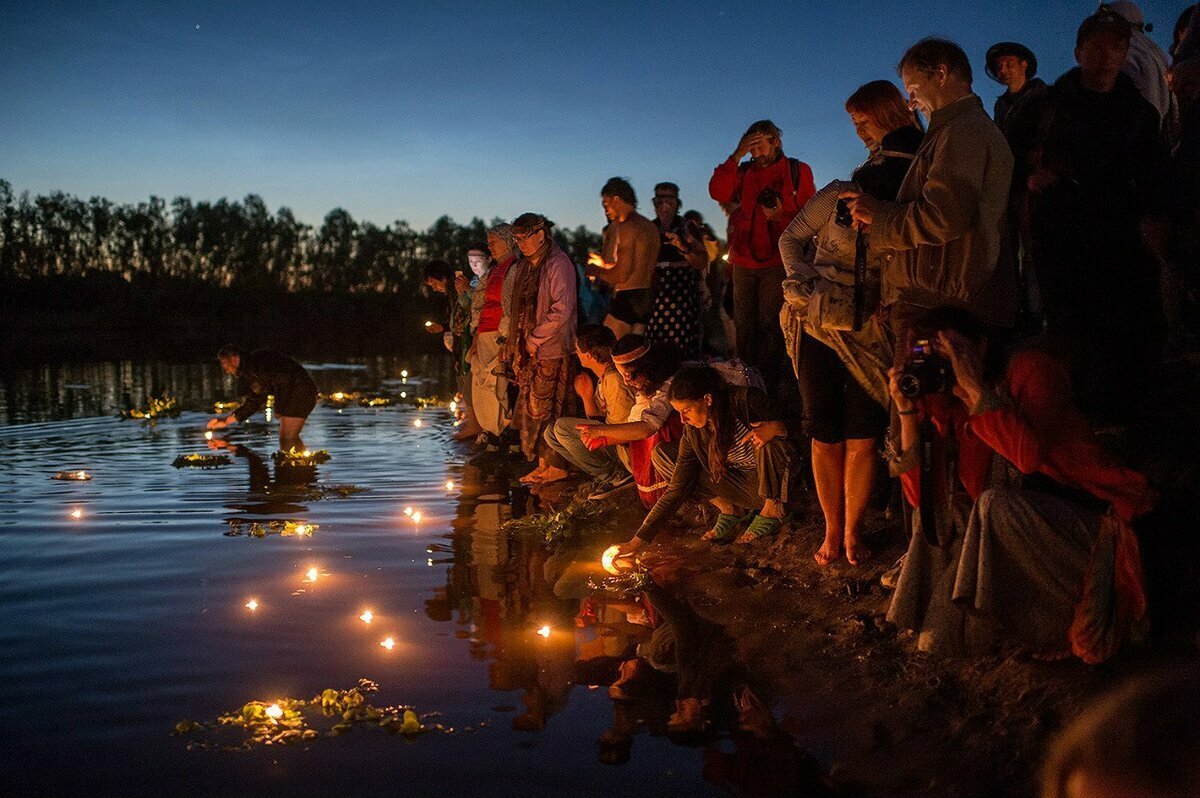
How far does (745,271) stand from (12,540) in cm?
554

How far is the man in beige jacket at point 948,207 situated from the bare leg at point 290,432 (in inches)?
322

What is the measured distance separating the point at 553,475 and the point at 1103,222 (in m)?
5.40

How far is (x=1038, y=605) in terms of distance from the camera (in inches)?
148

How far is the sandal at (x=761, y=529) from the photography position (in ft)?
21.2

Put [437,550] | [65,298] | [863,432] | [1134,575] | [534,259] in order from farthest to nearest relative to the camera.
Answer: [65,298], [534,259], [437,550], [863,432], [1134,575]

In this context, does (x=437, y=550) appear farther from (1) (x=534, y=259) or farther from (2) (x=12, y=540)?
(1) (x=534, y=259)

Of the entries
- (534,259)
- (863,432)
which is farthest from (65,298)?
(863,432)

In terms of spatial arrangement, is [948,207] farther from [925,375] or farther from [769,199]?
[769,199]

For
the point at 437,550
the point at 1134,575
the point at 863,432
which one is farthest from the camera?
the point at 437,550

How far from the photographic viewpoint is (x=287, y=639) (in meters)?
5.02

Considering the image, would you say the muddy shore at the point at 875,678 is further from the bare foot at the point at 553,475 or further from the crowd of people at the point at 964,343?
the bare foot at the point at 553,475

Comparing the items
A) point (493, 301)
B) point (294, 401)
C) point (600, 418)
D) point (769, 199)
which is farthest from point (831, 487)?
point (294, 401)

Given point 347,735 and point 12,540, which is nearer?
point 347,735

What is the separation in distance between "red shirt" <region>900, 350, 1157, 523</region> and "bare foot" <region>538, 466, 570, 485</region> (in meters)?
5.73
